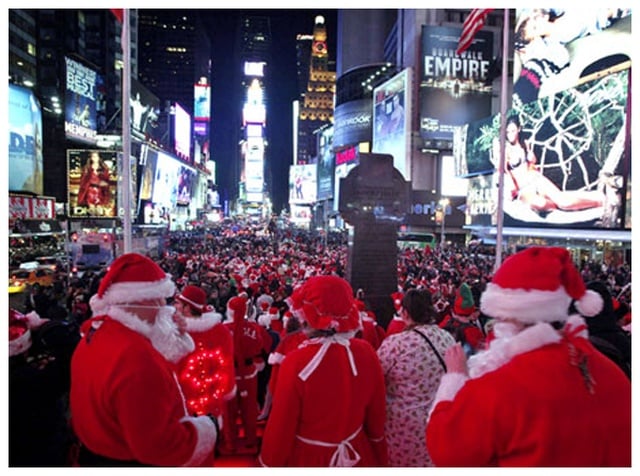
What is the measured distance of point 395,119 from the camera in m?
51.6

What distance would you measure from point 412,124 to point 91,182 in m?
32.3

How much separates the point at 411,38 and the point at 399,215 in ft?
150

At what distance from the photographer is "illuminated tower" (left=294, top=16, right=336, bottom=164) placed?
143625 millimetres

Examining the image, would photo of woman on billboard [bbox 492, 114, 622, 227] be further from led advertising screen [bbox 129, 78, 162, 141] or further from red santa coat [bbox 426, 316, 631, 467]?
led advertising screen [bbox 129, 78, 162, 141]

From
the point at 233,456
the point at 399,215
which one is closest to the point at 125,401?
the point at 233,456

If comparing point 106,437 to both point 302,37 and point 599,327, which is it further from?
point 302,37

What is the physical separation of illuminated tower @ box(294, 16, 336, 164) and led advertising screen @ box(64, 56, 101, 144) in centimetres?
10636

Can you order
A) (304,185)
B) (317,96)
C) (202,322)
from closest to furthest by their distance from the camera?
(202,322), (304,185), (317,96)

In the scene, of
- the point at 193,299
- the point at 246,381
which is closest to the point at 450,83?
the point at 246,381

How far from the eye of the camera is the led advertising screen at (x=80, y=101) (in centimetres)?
3444

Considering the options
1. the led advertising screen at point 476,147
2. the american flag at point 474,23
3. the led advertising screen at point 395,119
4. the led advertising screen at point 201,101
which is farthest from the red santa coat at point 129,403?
the led advertising screen at point 201,101

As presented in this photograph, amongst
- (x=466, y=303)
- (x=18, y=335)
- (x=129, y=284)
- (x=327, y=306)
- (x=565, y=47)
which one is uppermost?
(x=565, y=47)

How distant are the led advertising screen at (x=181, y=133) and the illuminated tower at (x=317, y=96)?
81.1 m

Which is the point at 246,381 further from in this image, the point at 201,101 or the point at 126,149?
the point at 201,101
